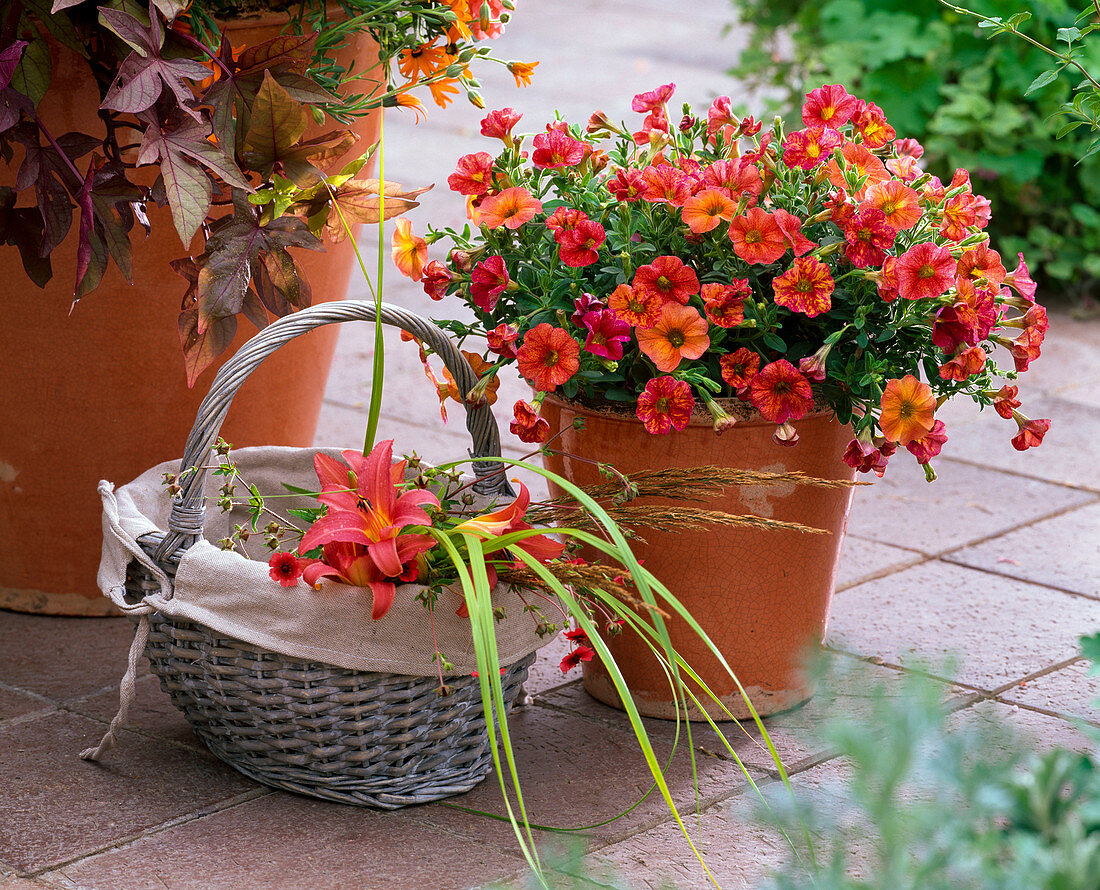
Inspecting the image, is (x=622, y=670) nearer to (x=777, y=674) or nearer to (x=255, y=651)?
(x=777, y=674)

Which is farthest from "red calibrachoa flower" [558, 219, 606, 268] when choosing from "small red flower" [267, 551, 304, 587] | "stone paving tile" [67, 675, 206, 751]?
"stone paving tile" [67, 675, 206, 751]

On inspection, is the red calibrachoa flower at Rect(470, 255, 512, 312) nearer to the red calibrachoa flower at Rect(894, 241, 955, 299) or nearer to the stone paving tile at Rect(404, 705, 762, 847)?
the red calibrachoa flower at Rect(894, 241, 955, 299)

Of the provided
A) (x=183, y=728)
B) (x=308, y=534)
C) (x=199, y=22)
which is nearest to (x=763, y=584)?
(x=308, y=534)

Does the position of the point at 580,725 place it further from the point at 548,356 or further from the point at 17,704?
the point at 17,704

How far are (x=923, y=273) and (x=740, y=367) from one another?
0.88 ft

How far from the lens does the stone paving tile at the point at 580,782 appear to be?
5.64 feet

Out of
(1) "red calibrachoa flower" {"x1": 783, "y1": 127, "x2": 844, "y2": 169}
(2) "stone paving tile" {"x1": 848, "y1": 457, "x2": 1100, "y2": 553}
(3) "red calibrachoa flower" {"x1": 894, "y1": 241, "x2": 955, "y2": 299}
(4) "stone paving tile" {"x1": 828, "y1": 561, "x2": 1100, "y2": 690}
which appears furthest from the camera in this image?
(2) "stone paving tile" {"x1": 848, "y1": 457, "x2": 1100, "y2": 553}

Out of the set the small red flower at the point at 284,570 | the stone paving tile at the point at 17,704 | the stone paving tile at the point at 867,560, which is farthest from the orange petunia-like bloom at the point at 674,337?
the stone paving tile at the point at 17,704

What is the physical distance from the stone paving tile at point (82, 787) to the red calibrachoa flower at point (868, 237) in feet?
3.64

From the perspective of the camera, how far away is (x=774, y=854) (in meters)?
1.67

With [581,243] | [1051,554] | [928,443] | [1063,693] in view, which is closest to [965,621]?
[1063,693]

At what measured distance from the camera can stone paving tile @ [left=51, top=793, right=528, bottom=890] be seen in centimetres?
157

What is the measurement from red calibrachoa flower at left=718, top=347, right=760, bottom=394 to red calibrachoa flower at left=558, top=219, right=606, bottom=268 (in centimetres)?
23

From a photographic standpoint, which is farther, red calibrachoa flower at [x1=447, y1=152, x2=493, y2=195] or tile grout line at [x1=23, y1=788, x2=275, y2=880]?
red calibrachoa flower at [x1=447, y1=152, x2=493, y2=195]
